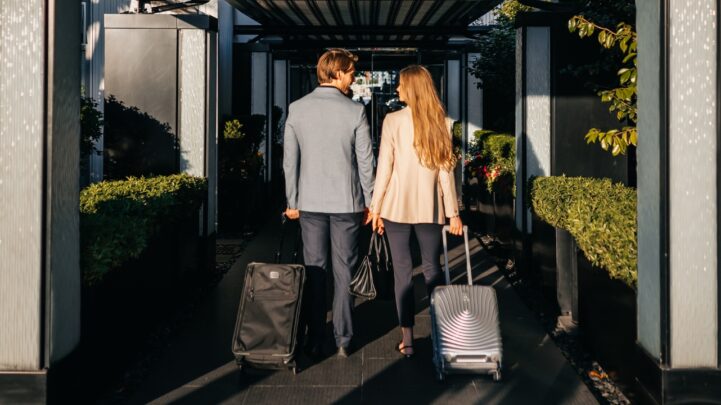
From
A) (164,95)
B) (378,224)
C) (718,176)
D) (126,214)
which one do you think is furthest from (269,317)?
(164,95)

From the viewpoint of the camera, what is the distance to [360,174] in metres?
4.90

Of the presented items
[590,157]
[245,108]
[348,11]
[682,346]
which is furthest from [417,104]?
[245,108]

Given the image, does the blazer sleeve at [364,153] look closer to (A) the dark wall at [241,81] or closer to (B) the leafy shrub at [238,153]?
(B) the leafy shrub at [238,153]

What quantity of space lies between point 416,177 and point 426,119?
348mm

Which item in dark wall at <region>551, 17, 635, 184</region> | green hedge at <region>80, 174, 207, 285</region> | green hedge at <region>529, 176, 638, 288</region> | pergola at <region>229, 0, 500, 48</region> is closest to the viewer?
green hedge at <region>80, 174, 207, 285</region>

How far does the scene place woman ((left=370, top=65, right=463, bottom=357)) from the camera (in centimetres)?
478

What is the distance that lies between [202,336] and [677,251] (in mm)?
3176

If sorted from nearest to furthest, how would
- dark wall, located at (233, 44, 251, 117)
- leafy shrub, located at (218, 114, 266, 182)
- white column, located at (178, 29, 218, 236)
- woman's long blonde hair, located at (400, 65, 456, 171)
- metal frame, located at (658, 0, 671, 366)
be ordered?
metal frame, located at (658, 0, 671, 366) < woman's long blonde hair, located at (400, 65, 456, 171) < white column, located at (178, 29, 218, 236) < leafy shrub, located at (218, 114, 266, 182) < dark wall, located at (233, 44, 251, 117)

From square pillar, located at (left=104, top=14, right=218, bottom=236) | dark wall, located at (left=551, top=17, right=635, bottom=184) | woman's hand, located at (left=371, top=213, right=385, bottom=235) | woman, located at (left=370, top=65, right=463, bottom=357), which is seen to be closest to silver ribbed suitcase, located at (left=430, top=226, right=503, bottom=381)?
woman, located at (left=370, top=65, right=463, bottom=357)

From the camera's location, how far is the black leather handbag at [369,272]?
15.9ft

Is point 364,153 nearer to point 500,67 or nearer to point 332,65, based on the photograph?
point 332,65

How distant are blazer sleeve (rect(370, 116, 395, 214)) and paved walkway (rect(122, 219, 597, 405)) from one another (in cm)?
97

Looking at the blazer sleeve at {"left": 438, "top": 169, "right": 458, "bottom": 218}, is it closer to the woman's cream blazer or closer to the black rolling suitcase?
the woman's cream blazer

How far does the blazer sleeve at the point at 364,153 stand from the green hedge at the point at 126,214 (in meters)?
1.34
